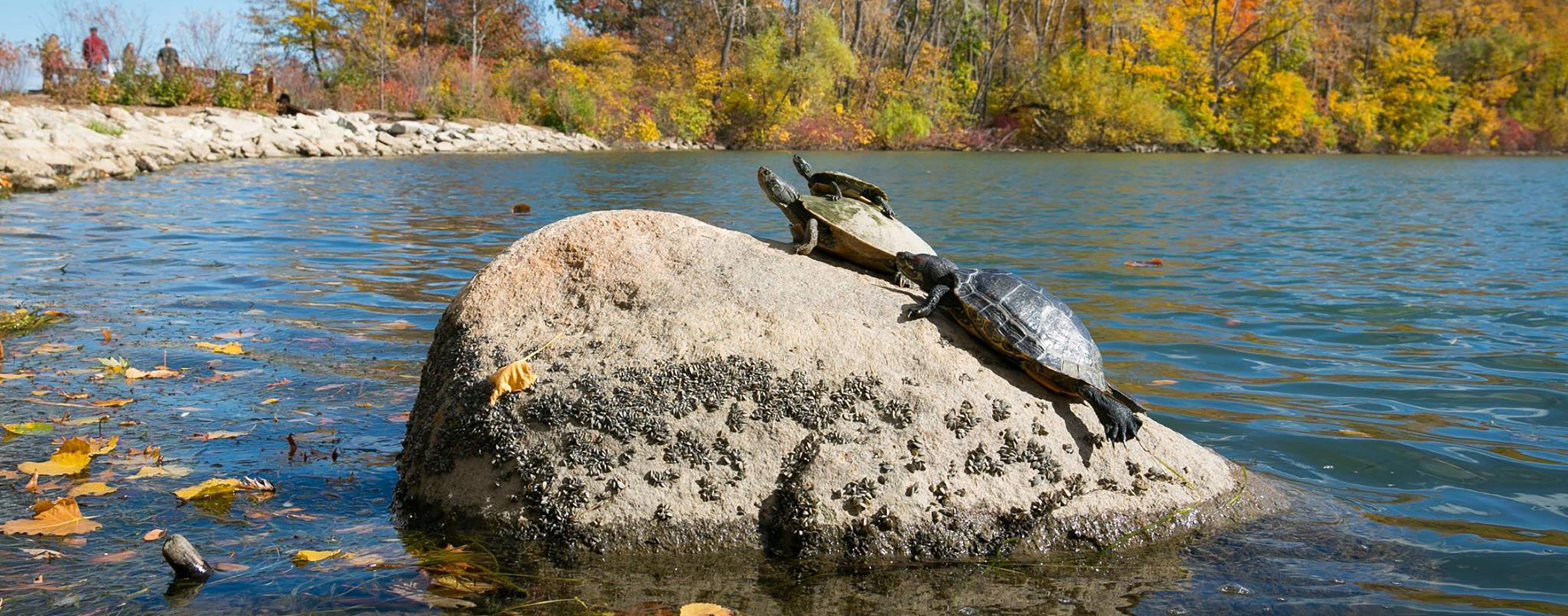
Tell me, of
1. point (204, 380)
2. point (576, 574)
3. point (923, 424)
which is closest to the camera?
point (576, 574)

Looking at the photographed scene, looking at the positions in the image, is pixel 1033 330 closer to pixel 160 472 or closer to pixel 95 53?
pixel 160 472

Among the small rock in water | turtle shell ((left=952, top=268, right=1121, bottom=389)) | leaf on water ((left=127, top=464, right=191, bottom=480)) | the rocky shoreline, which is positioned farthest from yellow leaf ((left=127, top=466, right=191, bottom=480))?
the rocky shoreline

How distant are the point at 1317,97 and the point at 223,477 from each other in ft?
217

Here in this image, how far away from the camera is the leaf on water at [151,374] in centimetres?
580

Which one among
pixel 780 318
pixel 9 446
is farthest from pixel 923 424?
pixel 9 446

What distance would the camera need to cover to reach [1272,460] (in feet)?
16.7

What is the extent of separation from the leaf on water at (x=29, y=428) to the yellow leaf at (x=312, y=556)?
2135 mm

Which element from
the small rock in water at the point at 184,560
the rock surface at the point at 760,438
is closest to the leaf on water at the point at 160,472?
the rock surface at the point at 760,438

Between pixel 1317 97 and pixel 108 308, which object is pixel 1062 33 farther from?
pixel 108 308

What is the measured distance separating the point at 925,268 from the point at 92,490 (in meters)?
3.57

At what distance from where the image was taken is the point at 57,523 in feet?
12.0

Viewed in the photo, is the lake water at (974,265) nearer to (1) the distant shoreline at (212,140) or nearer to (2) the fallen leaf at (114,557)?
(2) the fallen leaf at (114,557)

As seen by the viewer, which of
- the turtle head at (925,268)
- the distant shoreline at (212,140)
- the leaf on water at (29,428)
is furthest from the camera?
the distant shoreline at (212,140)

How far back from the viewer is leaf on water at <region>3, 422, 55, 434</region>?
15.5ft
